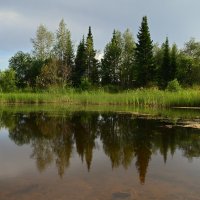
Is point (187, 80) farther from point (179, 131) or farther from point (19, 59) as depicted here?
point (179, 131)

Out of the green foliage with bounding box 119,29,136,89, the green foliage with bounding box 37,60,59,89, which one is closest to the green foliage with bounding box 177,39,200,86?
the green foliage with bounding box 119,29,136,89

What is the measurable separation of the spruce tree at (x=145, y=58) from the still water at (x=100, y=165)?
33.8 metres

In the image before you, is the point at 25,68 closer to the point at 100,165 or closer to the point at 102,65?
the point at 102,65

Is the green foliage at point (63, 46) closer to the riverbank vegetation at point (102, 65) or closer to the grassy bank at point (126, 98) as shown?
the riverbank vegetation at point (102, 65)

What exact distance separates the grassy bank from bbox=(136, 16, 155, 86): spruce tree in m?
15.1

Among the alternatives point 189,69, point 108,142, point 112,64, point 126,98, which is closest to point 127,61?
point 112,64

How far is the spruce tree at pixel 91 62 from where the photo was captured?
4919 centimetres

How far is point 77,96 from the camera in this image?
27.5m

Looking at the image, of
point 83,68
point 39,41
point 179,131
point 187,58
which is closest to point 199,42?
point 187,58

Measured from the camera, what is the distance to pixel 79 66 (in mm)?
49844

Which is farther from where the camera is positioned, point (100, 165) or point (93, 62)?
point (93, 62)

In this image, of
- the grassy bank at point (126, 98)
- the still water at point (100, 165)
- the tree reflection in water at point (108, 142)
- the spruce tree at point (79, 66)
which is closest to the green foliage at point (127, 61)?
the spruce tree at point (79, 66)

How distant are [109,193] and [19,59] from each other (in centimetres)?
5080

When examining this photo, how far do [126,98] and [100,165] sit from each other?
1984 cm
